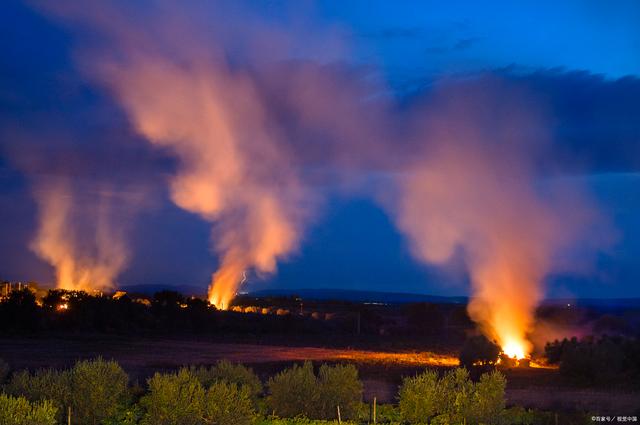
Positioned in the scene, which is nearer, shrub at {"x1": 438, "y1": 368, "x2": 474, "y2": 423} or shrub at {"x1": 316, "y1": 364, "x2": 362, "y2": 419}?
shrub at {"x1": 438, "y1": 368, "x2": 474, "y2": 423}

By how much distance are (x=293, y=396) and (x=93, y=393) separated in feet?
12.4

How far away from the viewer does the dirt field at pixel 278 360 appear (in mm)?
23109

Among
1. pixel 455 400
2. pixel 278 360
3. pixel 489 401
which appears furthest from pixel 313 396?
pixel 278 360

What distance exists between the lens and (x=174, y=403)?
12.7 meters

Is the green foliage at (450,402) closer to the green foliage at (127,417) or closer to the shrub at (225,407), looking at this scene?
the shrub at (225,407)

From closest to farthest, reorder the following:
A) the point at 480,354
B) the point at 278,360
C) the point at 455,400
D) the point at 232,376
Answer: the point at 455,400 < the point at 232,376 < the point at 480,354 < the point at 278,360

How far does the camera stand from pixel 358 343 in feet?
161

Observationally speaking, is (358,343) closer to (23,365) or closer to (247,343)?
(247,343)

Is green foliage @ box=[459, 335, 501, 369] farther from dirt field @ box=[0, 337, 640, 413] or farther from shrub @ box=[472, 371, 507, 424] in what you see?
shrub @ box=[472, 371, 507, 424]

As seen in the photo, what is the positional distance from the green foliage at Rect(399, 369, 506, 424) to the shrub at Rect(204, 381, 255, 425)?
3.13 metres

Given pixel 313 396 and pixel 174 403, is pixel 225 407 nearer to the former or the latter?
pixel 174 403

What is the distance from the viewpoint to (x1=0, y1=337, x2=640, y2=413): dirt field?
910 inches

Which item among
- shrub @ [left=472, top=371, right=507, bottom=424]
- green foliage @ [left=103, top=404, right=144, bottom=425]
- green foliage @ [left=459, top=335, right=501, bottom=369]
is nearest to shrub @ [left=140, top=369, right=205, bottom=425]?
green foliage @ [left=103, top=404, right=144, bottom=425]

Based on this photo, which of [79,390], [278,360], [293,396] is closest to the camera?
[79,390]
